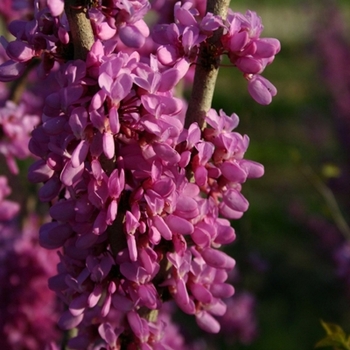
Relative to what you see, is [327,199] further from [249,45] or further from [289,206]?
[289,206]

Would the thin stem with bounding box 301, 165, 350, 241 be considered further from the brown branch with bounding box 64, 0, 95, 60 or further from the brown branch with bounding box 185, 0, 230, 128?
the brown branch with bounding box 64, 0, 95, 60

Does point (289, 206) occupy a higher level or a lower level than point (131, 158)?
lower

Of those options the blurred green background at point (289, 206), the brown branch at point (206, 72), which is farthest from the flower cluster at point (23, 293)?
the brown branch at point (206, 72)

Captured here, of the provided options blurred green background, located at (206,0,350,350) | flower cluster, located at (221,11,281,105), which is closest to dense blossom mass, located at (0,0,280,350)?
flower cluster, located at (221,11,281,105)

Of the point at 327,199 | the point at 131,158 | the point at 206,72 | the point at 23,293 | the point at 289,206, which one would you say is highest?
the point at 206,72

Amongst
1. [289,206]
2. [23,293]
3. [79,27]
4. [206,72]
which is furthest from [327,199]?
[289,206]

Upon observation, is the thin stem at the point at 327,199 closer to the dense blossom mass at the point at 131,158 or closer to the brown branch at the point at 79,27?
the dense blossom mass at the point at 131,158
